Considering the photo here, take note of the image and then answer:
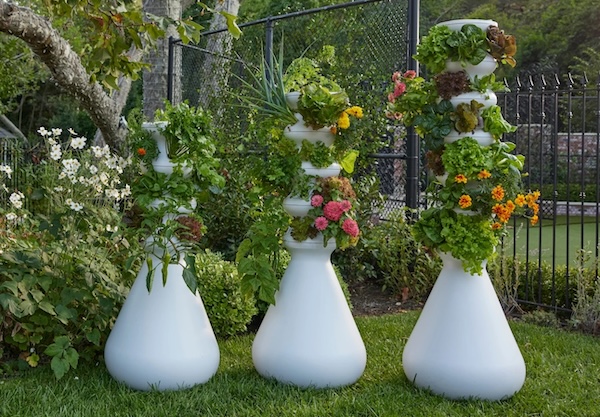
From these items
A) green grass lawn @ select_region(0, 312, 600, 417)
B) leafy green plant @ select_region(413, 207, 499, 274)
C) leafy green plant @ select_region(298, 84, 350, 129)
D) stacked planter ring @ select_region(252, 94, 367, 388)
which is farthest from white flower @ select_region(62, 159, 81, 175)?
leafy green plant @ select_region(413, 207, 499, 274)

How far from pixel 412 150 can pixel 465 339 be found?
9.38ft

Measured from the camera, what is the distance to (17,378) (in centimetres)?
349

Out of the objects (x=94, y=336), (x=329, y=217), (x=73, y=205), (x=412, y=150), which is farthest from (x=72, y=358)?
(x=412, y=150)

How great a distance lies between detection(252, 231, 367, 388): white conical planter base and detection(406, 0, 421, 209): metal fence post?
256 cm

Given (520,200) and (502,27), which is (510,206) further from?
(502,27)

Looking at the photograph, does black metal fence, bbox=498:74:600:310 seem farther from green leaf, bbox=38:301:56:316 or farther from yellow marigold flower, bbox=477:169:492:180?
green leaf, bbox=38:301:56:316

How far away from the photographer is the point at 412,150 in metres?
5.73

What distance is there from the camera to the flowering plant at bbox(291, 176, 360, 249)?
10.6ft

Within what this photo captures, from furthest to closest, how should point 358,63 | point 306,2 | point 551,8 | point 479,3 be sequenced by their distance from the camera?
point 479,3, point 551,8, point 306,2, point 358,63

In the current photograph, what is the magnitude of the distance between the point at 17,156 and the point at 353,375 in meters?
8.30

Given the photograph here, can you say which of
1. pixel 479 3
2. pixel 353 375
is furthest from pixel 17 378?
pixel 479 3

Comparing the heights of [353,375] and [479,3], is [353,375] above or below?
below

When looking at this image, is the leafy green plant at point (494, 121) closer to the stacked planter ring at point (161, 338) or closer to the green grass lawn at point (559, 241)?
the stacked planter ring at point (161, 338)

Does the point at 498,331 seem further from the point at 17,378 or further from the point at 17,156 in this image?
the point at 17,156
